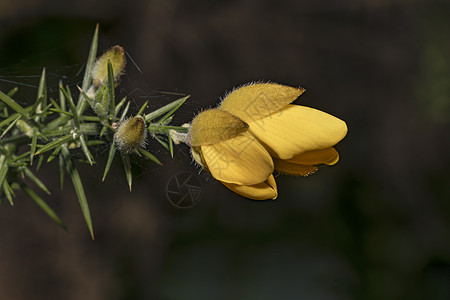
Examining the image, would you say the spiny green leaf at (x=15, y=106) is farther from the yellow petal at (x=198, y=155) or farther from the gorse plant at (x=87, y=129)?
the yellow petal at (x=198, y=155)

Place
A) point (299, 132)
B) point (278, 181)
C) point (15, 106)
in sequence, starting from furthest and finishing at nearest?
1. point (278, 181)
2. point (15, 106)
3. point (299, 132)

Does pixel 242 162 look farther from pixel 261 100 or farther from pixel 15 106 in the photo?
pixel 15 106

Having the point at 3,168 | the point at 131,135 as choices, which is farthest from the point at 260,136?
the point at 3,168

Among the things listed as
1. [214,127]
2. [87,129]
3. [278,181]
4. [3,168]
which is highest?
[214,127]

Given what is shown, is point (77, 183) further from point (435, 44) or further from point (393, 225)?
point (435, 44)

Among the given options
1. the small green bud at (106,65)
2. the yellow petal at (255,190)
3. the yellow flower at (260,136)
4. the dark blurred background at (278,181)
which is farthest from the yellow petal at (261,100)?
the dark blurred background at (278,181)

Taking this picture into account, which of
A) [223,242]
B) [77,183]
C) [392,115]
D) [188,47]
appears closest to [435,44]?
[392,115]
